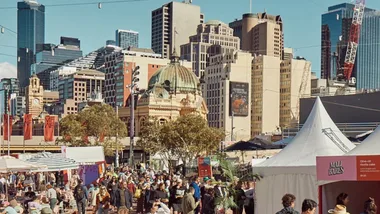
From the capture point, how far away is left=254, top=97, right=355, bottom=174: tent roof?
50.8ft

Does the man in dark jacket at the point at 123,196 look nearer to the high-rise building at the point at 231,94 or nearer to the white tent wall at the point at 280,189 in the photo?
the white tent wall at the point at 280,189

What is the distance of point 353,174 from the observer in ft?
40.1

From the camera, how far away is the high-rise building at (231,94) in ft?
511

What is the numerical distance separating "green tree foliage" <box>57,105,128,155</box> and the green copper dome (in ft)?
131

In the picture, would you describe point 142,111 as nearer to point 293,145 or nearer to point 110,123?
point 110,123

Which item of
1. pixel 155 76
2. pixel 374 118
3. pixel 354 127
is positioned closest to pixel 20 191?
pixel 354 127

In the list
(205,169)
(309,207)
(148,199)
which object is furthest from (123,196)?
(309,207)

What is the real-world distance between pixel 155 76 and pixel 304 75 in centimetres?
7553

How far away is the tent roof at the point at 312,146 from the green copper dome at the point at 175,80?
83.6 m

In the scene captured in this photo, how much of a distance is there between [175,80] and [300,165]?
3460 inches

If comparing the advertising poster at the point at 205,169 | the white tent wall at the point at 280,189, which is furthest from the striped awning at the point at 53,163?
the white tent wall at the point at 280,189

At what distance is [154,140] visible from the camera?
60.5m

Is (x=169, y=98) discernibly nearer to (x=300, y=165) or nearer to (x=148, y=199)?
(x=148, y=199)

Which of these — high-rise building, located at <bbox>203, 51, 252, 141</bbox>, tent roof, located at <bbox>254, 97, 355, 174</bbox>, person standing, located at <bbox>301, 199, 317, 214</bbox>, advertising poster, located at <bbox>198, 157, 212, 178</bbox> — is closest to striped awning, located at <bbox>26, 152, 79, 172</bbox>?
advertising poster, located at <bbox>198, 157, 212, 178</bbox>
